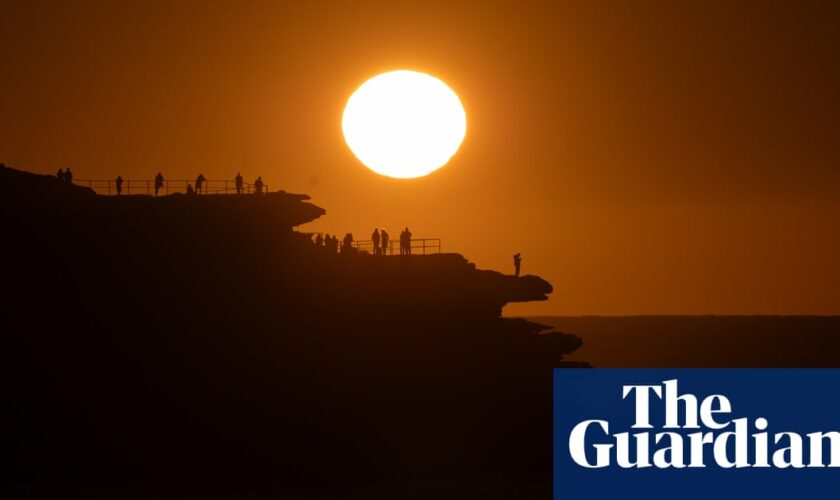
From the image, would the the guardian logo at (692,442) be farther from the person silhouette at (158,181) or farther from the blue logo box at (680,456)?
the person silhouette at (158,181)

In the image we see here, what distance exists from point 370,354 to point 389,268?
5.47 meters

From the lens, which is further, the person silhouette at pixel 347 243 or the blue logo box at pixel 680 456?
the person silhouette at pixel 347 243

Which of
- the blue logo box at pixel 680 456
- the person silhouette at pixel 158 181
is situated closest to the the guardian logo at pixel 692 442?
the blue logo box at pixel 680 456

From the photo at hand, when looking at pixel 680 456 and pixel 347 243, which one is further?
pixel 347 243

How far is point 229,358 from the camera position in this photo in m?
84.9

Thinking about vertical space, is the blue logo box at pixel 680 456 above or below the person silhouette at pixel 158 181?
below

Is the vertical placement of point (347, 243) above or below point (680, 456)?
above

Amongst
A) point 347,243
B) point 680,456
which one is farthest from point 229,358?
point 680,456

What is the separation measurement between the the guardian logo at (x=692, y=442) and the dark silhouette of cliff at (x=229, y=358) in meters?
6.68

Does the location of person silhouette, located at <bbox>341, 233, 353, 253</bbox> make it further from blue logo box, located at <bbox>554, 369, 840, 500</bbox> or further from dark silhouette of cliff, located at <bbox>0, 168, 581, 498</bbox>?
blue logo box, located at <bbox>554, 369, 840, 500</bbox>

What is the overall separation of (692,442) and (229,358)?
28350mm

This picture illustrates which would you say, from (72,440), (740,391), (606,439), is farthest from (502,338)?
(740,391)

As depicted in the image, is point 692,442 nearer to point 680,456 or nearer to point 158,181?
point 680,456

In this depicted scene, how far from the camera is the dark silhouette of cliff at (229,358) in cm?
8312
